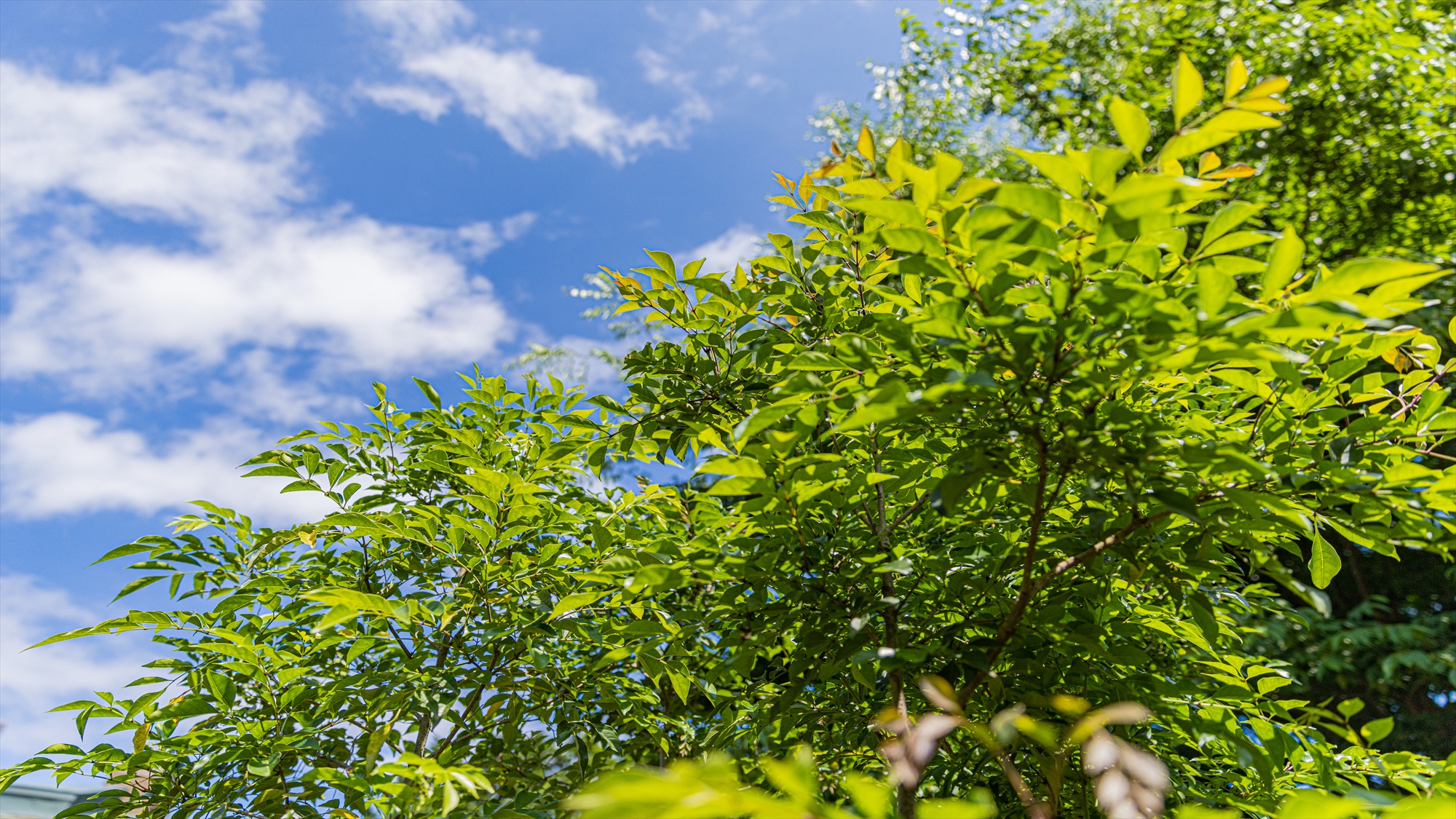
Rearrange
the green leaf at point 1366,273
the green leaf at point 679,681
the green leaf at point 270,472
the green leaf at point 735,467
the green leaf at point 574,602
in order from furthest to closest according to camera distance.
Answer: the green leaf at point 270,472, the green leaf at point 679,681, the green leaf at point 574,602, the green leaf at point 735,467, the green leaf at point 1366,273

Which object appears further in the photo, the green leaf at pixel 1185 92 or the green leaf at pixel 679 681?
the green leaf at pixel 679 681

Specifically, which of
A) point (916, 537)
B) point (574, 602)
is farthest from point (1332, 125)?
point (574, 602)

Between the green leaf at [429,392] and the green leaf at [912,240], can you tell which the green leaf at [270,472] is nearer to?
the green leaf at [429,392]

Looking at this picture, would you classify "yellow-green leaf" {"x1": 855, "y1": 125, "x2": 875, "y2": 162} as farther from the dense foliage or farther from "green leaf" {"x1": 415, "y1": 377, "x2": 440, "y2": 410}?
"green leaf" {"x1": 415, "y1": 377, "x2": 440, "y2": 410}

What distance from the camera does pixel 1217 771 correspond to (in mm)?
1816

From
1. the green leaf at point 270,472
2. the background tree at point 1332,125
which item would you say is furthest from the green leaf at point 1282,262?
the background tree at point 1332,125

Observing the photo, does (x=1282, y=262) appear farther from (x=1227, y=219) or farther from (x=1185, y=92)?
(x=1185, y=92)

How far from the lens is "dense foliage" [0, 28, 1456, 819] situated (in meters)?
1.05

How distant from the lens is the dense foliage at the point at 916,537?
1055 mm

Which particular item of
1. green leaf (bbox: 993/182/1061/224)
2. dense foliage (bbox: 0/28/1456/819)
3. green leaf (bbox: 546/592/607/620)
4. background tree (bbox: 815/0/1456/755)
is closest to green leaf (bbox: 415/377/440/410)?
dense foliage (bbox: 0/28/1456/819)

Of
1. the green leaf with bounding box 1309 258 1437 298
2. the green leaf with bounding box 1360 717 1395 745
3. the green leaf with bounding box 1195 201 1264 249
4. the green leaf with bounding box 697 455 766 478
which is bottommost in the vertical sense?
the green leaf with bounding box 1360 717 1395 745

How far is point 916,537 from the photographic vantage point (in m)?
1.91

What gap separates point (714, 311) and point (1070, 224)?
33.2 inches

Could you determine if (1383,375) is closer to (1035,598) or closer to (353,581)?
(1035,598)
